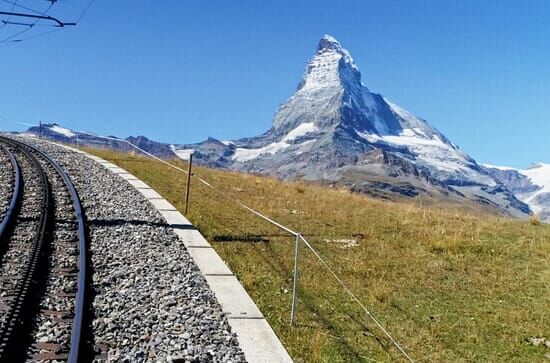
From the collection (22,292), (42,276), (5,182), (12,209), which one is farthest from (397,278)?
(5,182)

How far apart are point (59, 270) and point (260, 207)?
936cm

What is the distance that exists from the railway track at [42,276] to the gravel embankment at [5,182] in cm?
16

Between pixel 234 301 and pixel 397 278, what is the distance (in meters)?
3.71

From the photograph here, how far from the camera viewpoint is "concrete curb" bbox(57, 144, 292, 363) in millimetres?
6902

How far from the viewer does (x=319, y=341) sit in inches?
290

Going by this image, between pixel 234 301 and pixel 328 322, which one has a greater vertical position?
pixel 234 301

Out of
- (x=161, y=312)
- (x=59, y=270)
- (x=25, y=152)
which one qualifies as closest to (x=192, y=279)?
(x=161, y=312)

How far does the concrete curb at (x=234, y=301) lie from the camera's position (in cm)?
690

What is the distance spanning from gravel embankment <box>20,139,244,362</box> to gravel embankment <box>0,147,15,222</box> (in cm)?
195

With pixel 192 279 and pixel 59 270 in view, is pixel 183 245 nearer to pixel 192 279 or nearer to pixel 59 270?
pixel 192 279

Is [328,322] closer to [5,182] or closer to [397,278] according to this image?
[397,278]

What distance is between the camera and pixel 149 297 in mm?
8312

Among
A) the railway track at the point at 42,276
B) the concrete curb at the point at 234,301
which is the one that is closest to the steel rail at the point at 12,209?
the railway track at the point at 42,276

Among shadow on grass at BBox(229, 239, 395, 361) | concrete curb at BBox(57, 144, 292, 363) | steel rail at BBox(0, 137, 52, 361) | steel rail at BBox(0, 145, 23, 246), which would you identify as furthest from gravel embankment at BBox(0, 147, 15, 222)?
shadow on grass at BBox(229, 239, 395, 361)
